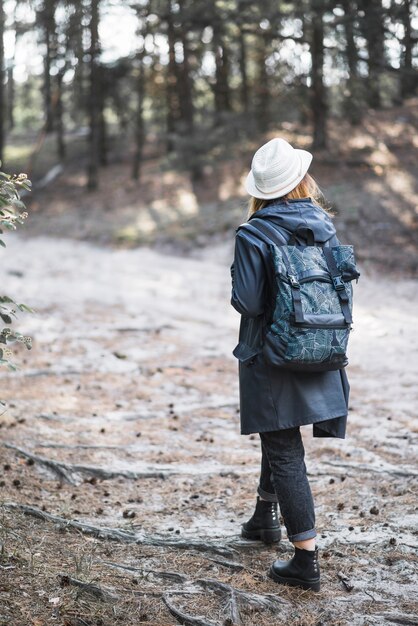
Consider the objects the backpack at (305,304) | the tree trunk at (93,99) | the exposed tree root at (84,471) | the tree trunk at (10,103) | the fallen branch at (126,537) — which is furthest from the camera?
the tree trunk at (10,103)

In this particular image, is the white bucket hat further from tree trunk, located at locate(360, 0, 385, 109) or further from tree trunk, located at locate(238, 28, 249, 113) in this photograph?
tree trunk, located at locate(238, 28, 249, 113)

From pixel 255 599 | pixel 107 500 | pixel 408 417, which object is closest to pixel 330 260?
pixel 255 599

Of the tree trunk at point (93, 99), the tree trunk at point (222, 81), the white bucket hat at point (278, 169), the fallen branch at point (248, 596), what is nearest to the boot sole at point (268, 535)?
the fallen branch at point (248, 596)

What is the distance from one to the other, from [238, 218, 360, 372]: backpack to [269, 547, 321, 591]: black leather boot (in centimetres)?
102

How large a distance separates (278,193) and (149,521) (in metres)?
2.39

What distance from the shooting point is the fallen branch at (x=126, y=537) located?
3980 millimetres

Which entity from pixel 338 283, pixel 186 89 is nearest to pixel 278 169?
pixel 338 283

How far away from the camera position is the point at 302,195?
3.56 m

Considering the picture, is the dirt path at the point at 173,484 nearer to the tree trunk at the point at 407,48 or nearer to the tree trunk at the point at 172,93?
the tree trunk at the point at 407,48

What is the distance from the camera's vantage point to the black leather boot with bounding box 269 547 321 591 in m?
3.50

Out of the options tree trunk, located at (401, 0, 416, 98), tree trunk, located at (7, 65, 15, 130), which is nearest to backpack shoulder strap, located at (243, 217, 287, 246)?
tree trunk, located at (401, 0, 416, 98)

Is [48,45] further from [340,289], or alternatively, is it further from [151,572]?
[151,572]

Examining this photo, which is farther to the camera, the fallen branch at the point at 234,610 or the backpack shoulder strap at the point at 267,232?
the backpack shoulder strap at the point at 267,232

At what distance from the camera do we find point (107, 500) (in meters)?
4.84
